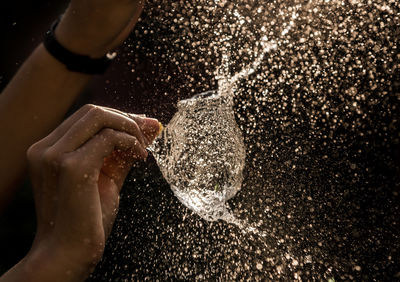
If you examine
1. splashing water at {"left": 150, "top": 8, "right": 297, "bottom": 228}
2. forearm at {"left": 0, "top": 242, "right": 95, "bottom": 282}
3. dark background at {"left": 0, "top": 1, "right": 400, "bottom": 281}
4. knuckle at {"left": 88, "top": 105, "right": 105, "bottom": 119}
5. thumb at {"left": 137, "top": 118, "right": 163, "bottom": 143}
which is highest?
knuckle at {"left": 88, "top": 105, "right": 105, "bottom": 119}

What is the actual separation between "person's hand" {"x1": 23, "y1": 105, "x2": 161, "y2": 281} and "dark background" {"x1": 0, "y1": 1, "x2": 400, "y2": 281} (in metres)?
1.02

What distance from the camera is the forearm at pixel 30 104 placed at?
801mm

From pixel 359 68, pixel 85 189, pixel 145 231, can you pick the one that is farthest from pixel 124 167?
pixel 359 68

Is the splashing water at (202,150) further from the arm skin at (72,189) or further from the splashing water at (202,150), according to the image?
the arm skin at (72,189)

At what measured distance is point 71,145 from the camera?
0.54 m

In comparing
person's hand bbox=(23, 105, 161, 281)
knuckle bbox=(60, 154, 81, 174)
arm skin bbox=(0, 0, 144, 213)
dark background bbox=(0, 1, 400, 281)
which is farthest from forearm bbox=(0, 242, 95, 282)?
dark background bbox=(0, 1, 400, 281)

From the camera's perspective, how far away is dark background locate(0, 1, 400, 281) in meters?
1.68

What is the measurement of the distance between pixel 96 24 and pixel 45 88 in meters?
0.17

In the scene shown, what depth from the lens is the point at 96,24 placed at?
0.73 m

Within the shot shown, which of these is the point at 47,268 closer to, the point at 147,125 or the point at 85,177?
the point at 85,177

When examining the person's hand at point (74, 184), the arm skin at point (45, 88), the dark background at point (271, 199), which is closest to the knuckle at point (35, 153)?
the person's hand at point (74, 184)

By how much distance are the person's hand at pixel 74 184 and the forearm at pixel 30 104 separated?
25 centimetres

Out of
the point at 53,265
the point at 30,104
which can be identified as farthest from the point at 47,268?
the point at 30,104

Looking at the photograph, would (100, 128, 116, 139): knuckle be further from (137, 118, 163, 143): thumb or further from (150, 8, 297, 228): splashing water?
(150, 8, 297, 228): splashing water
